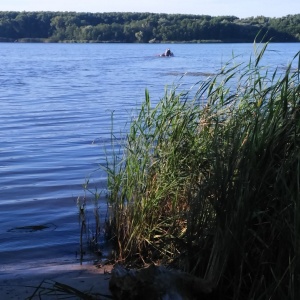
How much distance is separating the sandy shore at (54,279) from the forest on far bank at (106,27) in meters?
65.3

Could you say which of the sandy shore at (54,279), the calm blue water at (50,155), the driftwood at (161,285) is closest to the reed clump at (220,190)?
the driftwood at (161,285)

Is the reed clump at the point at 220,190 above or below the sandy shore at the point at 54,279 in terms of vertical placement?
above

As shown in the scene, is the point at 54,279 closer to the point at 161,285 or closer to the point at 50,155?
the point at 161,285

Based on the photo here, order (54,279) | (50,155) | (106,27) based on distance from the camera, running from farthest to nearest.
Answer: (106,27)
(50,155)
(54,279)

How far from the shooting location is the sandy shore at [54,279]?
5383 millimetres

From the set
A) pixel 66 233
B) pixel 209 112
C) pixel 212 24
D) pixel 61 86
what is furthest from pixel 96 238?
pixel 212 24

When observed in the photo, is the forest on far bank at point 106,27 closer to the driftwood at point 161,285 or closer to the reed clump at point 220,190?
the reed clump at point 220,190

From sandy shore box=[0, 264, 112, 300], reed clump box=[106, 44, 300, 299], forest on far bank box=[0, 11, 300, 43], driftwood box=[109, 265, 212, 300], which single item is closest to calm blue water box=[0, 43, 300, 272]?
sandy shore box=[0, 264, 112, 300]

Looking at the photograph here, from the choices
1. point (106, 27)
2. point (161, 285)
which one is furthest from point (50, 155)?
point (106, 27)

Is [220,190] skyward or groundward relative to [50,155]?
skyward

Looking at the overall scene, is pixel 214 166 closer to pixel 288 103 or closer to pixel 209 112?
pixel 288 103

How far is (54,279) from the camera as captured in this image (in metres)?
5.88

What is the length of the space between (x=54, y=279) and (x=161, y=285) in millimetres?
1734

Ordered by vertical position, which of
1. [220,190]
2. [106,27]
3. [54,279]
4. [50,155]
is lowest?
[106,27]
